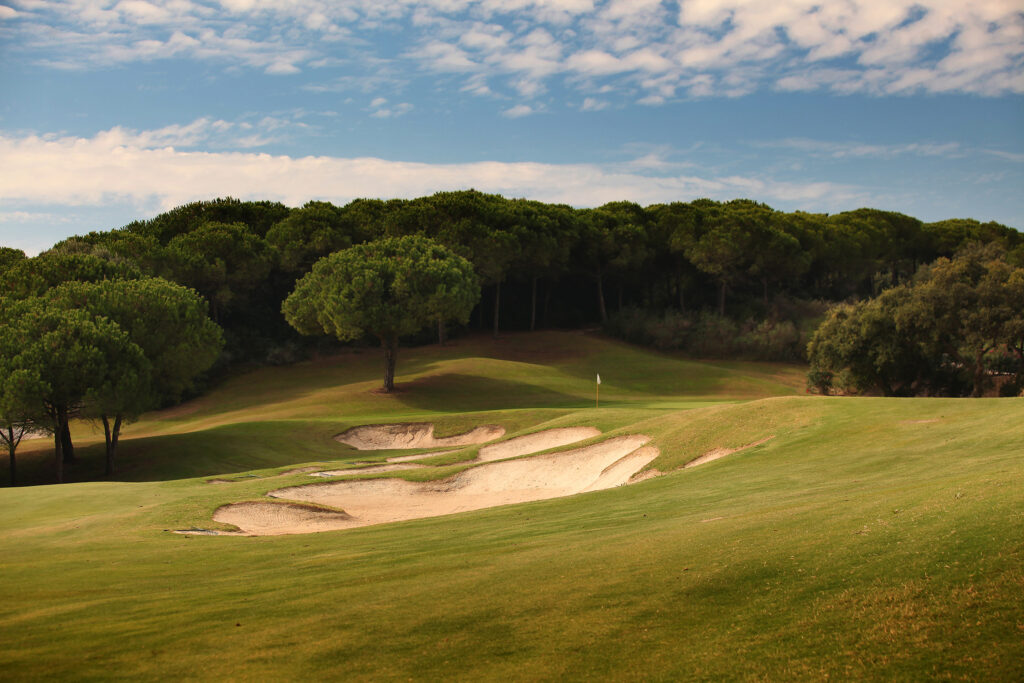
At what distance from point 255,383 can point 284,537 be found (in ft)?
176

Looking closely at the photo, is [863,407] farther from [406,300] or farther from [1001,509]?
[406,300]

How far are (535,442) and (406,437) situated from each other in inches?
490

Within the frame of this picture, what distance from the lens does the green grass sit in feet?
28.0

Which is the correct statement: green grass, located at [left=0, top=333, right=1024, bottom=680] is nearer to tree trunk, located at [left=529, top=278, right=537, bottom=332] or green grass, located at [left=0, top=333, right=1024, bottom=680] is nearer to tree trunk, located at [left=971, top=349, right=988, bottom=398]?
tree trunk, located at [left=971, top=349, right=988, bottom=398]

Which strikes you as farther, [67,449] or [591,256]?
[591,256]

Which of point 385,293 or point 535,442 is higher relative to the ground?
point 385,293

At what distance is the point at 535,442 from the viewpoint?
116ft

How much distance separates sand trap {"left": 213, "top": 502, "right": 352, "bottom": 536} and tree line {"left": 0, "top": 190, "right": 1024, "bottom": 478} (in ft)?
55.2

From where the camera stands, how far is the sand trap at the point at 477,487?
24.1 metres

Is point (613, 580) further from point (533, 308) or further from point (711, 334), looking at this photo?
point (533, 308)

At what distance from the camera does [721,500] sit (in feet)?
53.6

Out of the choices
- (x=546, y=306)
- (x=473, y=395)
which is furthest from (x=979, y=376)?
(x=546, y=306)

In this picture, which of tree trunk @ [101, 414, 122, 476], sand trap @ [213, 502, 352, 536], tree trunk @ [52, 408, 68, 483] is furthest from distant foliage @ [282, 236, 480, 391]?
sand trap @ [213, 502, 352, 536]

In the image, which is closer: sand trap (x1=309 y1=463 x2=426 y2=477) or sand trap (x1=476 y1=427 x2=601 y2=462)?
sand trap (x1=309 y1=463 x2=426 y2=477)
